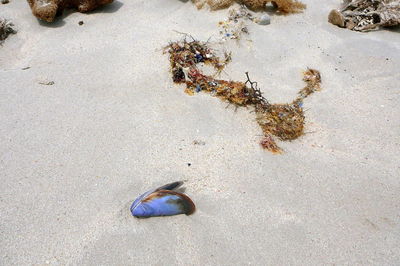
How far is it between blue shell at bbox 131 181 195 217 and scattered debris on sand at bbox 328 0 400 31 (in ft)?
12.4

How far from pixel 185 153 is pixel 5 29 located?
10.3 feet

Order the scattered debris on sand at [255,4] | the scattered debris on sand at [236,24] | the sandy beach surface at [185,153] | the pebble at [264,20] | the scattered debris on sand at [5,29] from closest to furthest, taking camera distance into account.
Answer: the sandy beach surface at [185,153] < the scattered debris on sand at [5,29] < the scattered debris on sand at [236,24] < the pebble at [264,20] < the scattered debris on sand at [255,4]

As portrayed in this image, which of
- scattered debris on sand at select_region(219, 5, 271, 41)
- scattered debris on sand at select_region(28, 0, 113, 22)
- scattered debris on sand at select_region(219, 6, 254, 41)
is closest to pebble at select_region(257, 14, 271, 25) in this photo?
scattered debris on sand at select_region(219, 5, 271, 41)

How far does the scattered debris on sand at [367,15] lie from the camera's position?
165 inches

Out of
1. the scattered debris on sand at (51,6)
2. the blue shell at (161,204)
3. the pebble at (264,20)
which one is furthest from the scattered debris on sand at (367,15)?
the blue shell at (161,204)

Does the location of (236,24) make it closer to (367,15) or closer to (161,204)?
(367,15)

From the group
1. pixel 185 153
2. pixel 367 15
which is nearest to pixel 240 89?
pixel 185 153

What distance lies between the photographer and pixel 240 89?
10.1 feet

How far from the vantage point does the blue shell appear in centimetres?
205

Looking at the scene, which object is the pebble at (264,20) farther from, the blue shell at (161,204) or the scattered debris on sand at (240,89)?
the blue shell at (161,204)

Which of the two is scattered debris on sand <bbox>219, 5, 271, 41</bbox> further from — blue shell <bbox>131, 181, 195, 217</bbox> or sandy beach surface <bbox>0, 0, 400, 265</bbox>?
blue shell <bbox>131, 181, 195, 217</bbox>

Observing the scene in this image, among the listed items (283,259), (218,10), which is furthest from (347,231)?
(218,10)

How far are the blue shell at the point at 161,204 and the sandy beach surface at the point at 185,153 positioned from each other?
0.08 meters

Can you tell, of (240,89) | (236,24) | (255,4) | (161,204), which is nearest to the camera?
(161,204)
